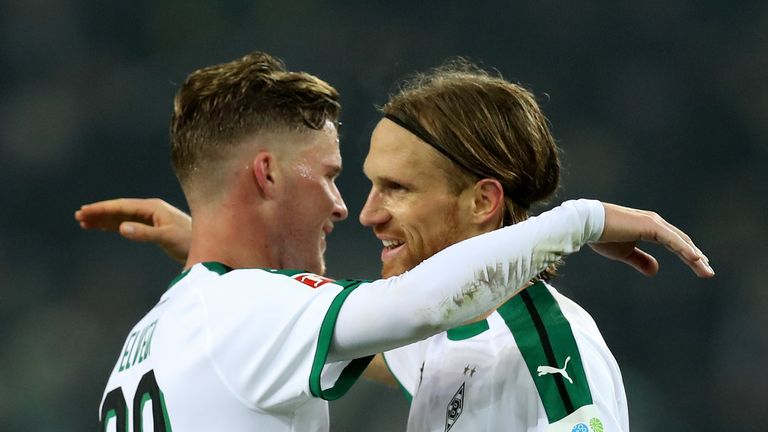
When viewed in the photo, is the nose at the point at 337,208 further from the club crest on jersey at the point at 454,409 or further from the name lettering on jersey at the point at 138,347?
the club crest on jersey at the point at 454,409

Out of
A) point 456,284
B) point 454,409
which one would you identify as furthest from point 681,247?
point 454,409

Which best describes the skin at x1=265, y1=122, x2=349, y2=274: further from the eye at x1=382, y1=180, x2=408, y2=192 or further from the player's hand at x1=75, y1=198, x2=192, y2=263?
the player's hand at x1=75, y1=198, x2=192, y2=263

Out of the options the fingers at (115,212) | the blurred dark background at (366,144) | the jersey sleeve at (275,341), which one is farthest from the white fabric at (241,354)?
the blurred dark background at (366,144)

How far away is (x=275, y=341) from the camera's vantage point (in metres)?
2.09

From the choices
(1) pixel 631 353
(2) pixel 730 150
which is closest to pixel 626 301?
(1) pixel 631 353

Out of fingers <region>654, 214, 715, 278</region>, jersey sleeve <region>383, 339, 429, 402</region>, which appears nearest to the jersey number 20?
jersey sleeve <region>383, 339, 429, 402</region>

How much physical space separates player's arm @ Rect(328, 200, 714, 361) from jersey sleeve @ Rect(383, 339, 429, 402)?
26.8 inches

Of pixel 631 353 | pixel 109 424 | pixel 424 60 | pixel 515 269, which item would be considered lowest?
pixel 631 353

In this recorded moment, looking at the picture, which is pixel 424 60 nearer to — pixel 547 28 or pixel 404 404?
pixel 547 28

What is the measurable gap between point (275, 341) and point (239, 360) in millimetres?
131

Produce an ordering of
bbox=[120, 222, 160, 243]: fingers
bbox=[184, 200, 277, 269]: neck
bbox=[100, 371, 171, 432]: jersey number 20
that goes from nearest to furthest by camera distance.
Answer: bbox=[100, 371, 171, 432]: jersey number 20
bbox=[184, 200, 277, 269]: neck
bbox=[120, 222, 160, 243]: fingers

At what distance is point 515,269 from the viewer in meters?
1.98

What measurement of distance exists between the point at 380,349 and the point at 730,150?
4.85 m

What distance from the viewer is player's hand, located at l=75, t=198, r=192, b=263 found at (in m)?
3.12
